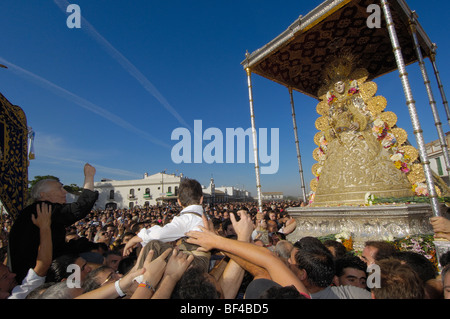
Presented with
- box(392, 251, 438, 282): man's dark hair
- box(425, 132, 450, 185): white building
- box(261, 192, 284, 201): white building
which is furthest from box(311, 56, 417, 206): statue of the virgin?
box(261, 192, 284, 201): white building

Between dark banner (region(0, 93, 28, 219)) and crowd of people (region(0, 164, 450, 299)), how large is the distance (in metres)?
1.26

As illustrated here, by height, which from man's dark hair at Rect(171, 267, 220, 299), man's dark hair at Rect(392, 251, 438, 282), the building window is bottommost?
man's dark hair at Rect(392, 251, 438, 282)

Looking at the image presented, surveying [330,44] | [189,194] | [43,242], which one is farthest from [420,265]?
[330,44]

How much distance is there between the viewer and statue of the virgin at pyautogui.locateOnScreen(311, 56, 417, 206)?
7.31 meters

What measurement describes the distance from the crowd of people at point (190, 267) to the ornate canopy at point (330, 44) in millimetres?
6530

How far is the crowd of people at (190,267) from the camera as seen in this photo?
1.65 meters

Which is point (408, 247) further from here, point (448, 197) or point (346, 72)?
point (346, 72)

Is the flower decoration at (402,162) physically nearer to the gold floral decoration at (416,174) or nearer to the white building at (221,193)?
the gold floral decoration at (416,174)

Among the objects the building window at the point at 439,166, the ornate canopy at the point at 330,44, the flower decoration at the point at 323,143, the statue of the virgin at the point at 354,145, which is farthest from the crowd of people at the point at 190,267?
the building window at the point at 439,166

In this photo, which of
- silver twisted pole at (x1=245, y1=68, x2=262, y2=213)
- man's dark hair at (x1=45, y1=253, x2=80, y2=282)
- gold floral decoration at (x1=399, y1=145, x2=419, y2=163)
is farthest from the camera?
silver twisted pole at (x1=245, y1=68, x2=262, y2=213)

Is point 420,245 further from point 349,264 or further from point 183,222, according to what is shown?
point 183,222

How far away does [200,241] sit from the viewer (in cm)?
191

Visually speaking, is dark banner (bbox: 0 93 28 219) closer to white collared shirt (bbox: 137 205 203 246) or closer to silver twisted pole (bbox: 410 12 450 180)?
white collared shirt (bbox: 137 205 203 246)

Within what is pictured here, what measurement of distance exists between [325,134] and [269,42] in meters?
4.20
